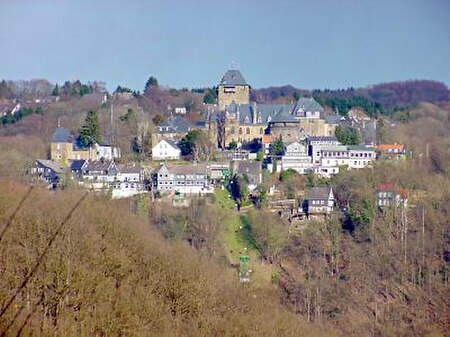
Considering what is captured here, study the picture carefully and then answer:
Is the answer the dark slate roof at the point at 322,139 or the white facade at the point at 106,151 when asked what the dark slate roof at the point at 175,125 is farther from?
the dark slate roof at the point at 322,139

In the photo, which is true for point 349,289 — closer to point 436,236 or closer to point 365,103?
point 436,236

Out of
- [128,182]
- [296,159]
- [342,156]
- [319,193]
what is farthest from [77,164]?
[342,156]

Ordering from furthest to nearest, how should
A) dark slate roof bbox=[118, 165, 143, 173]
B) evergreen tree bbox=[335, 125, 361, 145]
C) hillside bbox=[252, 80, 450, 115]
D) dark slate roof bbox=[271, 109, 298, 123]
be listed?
hillside bbox=[252, 80, 450, 115] → dark slate roof bbox=[271, 109, 298, 123] → evergreen tree bbox=[335, 125, 361, 145] → dark slate roof bbox=[118, 165, 143, 173]

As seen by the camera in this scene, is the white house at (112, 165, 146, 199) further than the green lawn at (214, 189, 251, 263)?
Yes

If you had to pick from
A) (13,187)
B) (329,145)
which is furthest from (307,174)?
(13,187)

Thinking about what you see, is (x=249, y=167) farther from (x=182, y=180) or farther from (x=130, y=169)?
(x=130, y=169)

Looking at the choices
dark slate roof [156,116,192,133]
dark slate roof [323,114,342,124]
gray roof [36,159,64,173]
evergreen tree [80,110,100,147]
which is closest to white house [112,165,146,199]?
gray roof [36,159,64,173]

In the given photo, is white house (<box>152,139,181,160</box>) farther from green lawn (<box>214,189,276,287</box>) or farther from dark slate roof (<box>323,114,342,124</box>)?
dark slate roof (<box>323,114,342,124</box>)
